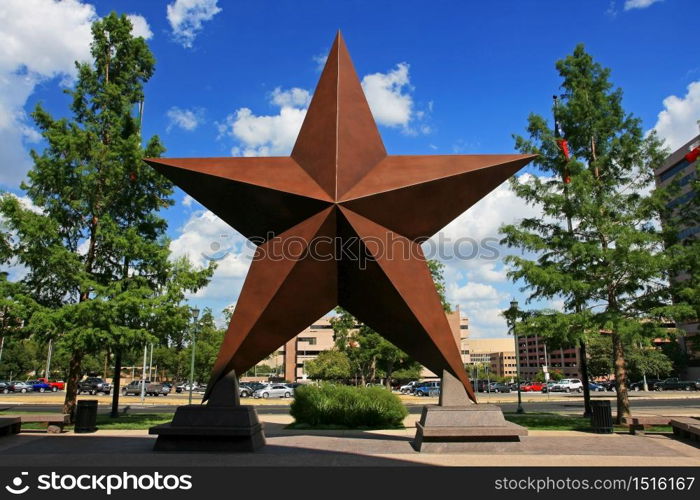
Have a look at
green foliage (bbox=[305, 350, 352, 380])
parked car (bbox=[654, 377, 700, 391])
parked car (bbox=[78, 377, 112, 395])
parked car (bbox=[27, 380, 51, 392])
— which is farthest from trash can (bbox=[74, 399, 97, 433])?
parked car (bbox=[654, 377, 700, 391])

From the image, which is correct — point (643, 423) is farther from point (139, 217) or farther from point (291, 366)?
point (291, 366)

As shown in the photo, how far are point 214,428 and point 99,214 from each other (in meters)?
10.7

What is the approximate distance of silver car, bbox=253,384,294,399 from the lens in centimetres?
4047

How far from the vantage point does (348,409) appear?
15859mm

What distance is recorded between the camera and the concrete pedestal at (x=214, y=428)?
940 centimetres

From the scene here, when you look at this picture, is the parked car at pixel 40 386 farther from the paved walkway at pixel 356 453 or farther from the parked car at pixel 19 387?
the paved walkway at pixel 356 453

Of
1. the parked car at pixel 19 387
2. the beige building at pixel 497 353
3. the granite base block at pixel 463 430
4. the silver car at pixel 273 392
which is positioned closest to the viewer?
the granite base block at pixel 463 430

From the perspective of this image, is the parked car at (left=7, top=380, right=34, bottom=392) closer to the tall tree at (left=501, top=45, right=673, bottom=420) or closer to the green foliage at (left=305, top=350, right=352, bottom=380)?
the green foliage at (left=305, top=350, right=352, bottom=380)

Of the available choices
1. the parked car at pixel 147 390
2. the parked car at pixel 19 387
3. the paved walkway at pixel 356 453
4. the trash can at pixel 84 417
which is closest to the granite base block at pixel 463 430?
the paved walkway at pixel 356 453

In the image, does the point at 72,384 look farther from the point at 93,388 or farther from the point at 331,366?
the point at 93,388

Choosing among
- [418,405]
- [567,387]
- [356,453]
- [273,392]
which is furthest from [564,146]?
[567,387]

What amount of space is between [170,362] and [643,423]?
197 ft

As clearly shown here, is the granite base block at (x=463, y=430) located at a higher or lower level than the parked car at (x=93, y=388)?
higher

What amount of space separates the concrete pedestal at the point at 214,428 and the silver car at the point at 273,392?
31990 millimetres
